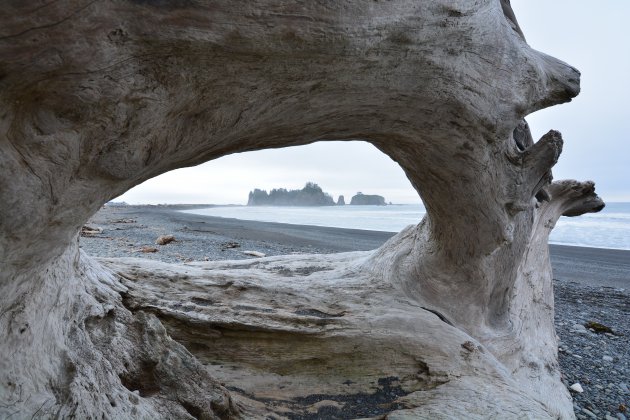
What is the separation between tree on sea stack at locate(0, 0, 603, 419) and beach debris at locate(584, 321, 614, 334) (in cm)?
221

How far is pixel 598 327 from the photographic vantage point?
5.70 m

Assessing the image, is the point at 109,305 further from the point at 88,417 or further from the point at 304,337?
the point at 304,337

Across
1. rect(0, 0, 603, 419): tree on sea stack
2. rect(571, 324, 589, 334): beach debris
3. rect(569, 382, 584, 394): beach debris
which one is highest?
rect(0, 0, 603, 419): tree on sea stack

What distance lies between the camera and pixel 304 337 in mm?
2809

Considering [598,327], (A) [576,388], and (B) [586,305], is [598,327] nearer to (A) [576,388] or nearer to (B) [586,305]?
(B) [586,305]

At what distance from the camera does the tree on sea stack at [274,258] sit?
1339mm

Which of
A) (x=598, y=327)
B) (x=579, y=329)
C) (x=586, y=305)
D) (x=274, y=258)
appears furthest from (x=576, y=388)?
(x=586, y=305)

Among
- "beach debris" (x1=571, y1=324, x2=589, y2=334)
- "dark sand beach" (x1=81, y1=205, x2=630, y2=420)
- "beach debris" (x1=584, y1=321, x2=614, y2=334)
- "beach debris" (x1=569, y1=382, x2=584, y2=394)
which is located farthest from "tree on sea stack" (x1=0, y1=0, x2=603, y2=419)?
"beach debris" (x1=584, y1=321, x2=614, y2=334)

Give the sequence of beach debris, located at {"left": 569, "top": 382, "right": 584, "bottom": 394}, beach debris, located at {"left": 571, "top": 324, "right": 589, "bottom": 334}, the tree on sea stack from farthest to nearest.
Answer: beach debris, located at {"left": 571, "top": 324, "right": 589, "bottom": 334}
beach debris, located at {"left": 569, "top": 382, "right": 584, "bottom": 394}
the tree on sea stack

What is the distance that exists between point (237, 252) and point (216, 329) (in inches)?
279

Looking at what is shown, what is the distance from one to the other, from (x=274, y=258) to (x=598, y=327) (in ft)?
14.3

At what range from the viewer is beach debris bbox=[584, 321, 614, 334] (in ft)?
18.4

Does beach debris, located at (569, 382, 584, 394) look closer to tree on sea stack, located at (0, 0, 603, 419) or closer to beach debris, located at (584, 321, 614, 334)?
tree on sea stack, located at (0, 0, 603, 419)

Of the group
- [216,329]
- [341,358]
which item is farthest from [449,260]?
[216,329]
